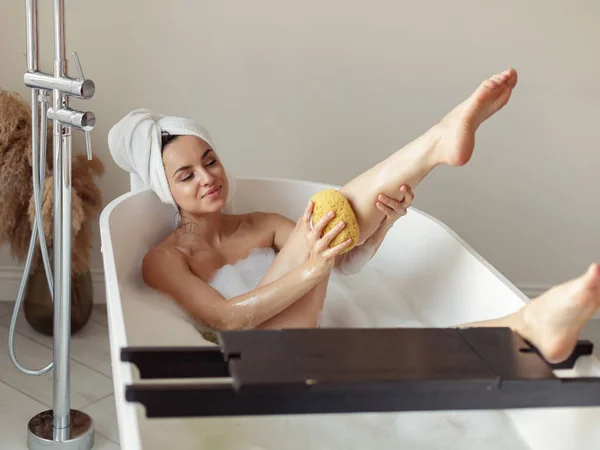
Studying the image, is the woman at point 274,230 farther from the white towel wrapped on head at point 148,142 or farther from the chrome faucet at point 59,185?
the chrome faucet at point 59,185

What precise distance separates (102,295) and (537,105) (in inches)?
61.7

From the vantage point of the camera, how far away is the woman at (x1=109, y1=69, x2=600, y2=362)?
133cm

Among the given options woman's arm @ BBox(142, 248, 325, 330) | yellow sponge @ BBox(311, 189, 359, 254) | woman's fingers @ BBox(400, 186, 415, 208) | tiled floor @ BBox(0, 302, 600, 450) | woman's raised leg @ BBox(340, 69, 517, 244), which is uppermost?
woman's raised leg @ BBox(340, 69, 517, 244)

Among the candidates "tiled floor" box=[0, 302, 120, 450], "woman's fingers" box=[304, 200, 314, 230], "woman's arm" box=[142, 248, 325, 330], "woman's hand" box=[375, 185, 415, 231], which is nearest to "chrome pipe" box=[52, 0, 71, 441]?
"tiled floor" box=[0, 302, 120, 450]

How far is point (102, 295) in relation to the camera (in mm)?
2469

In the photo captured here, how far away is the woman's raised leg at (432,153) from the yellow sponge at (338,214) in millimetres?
25

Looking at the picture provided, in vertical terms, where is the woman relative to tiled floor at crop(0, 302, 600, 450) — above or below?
above

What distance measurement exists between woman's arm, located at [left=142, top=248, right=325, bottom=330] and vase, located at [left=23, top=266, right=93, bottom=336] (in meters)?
0.72

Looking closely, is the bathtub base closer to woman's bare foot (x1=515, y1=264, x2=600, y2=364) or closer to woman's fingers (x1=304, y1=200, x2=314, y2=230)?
woman's bare foot (x1=515, y1=264, x2=600, y2=364)

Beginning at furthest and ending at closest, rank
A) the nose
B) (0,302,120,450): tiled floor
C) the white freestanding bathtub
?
1. (0,302,120,450): tiled floor
2. the nose
3. the white freestanding bathtub

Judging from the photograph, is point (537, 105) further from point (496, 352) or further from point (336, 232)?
point (496, 352)

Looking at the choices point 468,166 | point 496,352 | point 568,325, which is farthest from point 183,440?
point 468,166

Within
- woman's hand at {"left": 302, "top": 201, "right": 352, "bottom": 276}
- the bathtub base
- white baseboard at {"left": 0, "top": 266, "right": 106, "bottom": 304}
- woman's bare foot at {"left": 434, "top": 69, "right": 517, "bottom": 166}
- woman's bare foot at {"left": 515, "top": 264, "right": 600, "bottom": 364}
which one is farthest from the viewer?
white baseboard at {"left": 0, "top": 266, "right": 106, "bottom": 304}

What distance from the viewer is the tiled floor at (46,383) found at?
179 centimetres
